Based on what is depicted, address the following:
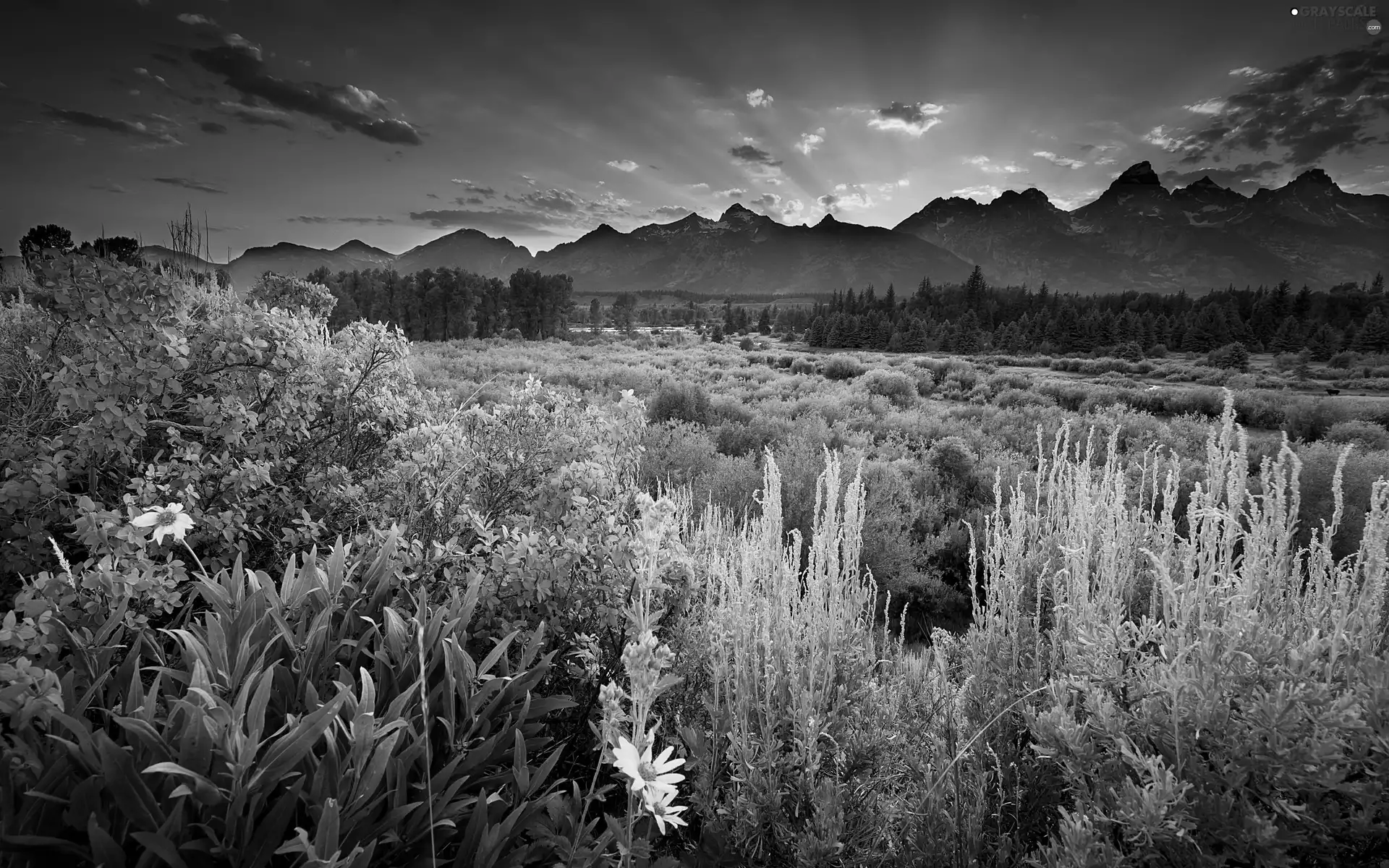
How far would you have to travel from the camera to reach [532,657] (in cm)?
245

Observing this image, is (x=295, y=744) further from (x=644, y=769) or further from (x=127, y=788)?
(x=644, y=769)

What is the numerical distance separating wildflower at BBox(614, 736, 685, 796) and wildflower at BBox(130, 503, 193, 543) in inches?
73.1

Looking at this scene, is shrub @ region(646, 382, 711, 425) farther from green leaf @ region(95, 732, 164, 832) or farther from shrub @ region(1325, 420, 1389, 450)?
shrub @ region(1325, 420, 1389, 450)

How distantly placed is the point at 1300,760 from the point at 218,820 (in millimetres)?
3194

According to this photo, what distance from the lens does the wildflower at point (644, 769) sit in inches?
41.2

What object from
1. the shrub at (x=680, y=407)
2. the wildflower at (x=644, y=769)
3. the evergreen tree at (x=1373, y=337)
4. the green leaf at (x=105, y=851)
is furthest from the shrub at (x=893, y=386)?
the evergreen tree at (x=1373, y=337)

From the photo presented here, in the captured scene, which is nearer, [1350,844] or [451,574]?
[1350,844]

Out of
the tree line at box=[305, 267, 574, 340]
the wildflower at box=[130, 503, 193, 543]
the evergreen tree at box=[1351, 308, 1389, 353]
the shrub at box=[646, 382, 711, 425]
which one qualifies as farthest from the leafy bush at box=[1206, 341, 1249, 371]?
the tree line at box=[305, 267, 574, 340]

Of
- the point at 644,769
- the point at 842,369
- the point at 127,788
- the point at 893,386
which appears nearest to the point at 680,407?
the point at 893,386

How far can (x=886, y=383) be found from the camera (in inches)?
824

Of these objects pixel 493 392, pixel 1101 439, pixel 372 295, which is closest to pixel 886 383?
pixel 1101 439

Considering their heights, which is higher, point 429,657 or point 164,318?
point 164,318

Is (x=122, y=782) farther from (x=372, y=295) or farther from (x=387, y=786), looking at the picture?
(x=372, y=295)

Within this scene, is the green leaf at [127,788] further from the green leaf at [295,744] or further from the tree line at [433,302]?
the tree line at [433,302]
